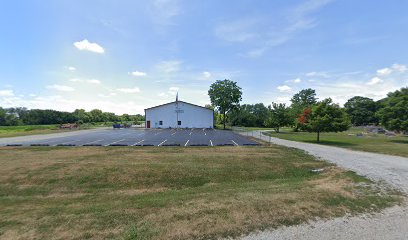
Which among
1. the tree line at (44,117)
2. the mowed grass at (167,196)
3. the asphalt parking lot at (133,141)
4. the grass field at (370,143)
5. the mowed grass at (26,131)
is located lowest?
the mowed grass at (167,196)

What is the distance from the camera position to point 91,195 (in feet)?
30.0

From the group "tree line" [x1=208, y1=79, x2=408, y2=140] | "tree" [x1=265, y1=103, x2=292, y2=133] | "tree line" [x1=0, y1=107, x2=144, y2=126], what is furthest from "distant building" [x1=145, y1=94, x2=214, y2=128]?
"tree line" [x1=0, y1=107, x2=144, y2=126]

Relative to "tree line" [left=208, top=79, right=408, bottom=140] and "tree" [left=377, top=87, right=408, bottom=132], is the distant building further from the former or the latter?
"tree" [left=377, top=87, right=408, bottom=132]

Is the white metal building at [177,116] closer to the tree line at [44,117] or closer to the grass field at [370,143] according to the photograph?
the grass field at [370,143]

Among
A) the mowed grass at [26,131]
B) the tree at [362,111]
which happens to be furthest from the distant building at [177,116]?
the tree at [362,111]

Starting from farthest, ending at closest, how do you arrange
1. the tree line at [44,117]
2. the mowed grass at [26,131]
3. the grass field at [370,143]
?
the tree line at [44,117] → the mowed grass at [26,131] → the grass field at [370,143]

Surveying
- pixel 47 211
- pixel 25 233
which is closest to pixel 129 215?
pixel 25 233

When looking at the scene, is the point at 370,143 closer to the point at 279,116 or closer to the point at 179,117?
the point at 279,116

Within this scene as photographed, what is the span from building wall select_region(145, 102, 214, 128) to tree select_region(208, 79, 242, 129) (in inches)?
259

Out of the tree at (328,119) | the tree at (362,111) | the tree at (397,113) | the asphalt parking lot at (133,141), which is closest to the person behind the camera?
the asphalt parking lot at (133,141)

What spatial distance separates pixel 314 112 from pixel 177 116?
32674 mm

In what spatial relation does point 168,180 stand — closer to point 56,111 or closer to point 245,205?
point 245,205

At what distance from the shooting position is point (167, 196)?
829 centimetres

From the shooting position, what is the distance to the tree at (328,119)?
25.1 meters
